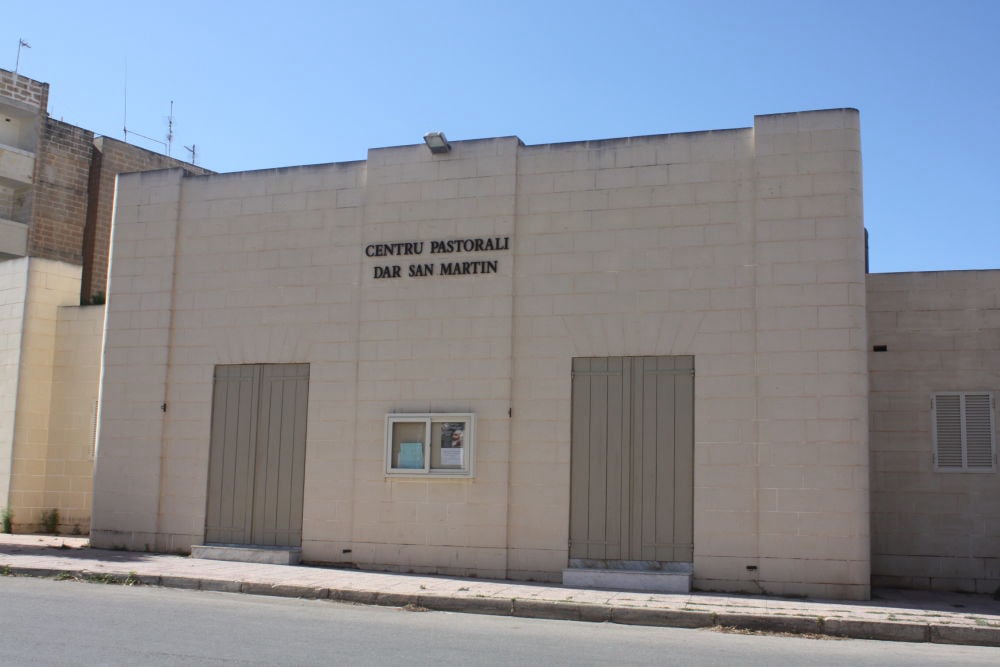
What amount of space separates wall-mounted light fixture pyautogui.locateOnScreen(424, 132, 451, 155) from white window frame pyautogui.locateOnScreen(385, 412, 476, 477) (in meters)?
3.61

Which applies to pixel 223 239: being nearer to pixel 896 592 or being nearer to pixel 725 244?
pixel 725 244

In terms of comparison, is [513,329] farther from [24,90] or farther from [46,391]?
[24,90]

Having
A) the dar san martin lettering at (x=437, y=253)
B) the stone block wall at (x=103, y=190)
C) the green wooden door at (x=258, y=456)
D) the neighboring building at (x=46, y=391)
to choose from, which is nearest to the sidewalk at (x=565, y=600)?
the green wooden door at (x=258, y=456)

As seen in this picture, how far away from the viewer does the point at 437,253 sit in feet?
A: 45.3

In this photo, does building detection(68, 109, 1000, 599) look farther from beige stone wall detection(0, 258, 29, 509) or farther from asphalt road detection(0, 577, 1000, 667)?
beige stone wall detection(0, 258, 29, 509)

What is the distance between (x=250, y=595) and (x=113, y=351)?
17.9ft

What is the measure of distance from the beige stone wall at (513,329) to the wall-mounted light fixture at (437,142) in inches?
5.6

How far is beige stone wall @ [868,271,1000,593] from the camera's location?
12570mm

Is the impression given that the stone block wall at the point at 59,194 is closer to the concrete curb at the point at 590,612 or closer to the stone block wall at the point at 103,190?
the stone block wall at the point at 103,190

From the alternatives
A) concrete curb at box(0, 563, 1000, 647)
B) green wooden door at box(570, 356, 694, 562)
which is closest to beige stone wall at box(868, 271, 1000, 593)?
green wooden door at box(570, 356, 694, 562)

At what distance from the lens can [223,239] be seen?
1501 cm

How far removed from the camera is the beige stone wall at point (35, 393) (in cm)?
1684

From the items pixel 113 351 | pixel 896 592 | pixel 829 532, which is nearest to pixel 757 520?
pixel 829 532

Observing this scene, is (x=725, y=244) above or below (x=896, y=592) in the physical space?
above
